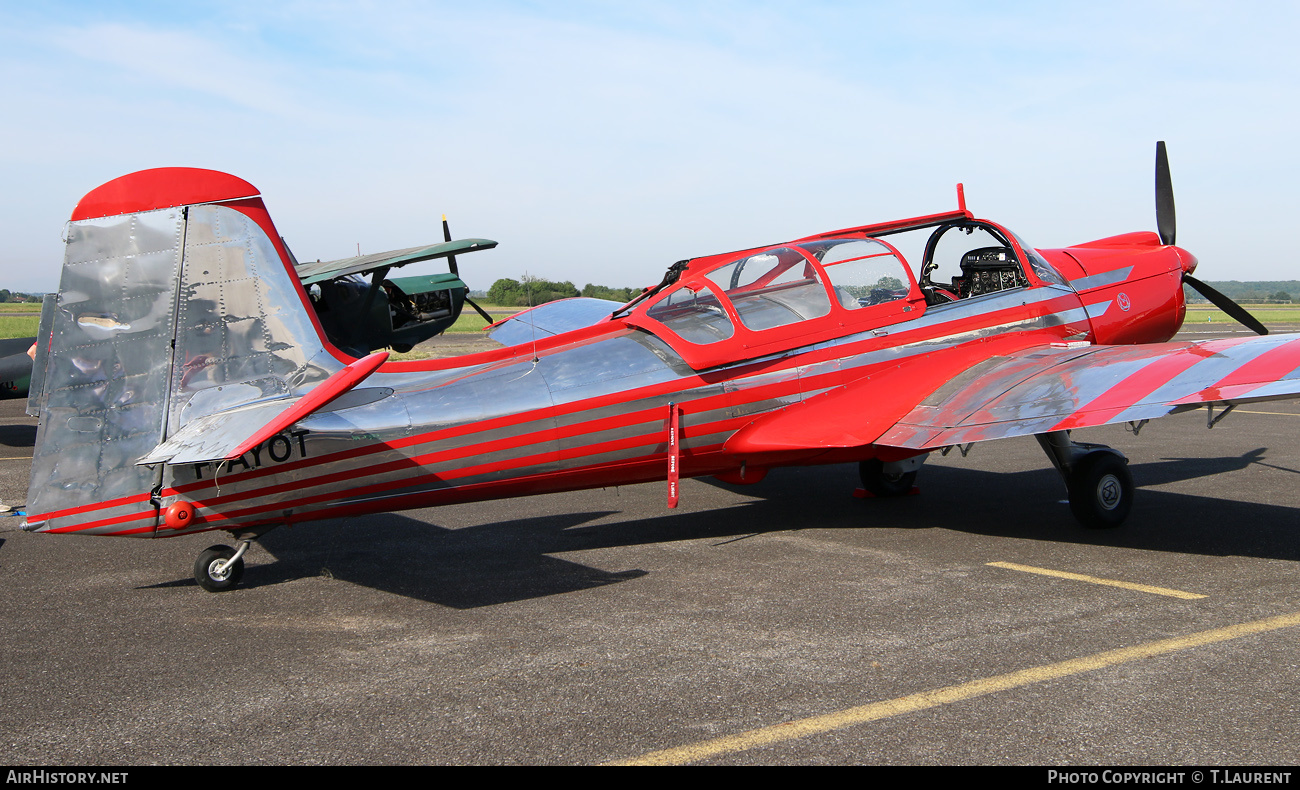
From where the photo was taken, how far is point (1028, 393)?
699cm

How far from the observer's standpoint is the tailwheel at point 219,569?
244 inches

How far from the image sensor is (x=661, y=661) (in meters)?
4.75

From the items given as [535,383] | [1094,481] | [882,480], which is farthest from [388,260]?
[1094,481]

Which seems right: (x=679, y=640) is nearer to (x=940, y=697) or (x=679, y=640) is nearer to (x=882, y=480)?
(x=940, y=697)

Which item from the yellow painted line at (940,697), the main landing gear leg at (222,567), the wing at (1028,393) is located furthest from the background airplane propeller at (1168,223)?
the main landing gear leg at (222,567)

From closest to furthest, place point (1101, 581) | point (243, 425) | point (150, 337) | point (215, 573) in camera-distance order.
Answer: point (243, 425), point (150, 337), point (1101, 581), point (215, 573)

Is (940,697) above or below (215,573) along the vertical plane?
below

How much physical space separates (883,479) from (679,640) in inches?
182

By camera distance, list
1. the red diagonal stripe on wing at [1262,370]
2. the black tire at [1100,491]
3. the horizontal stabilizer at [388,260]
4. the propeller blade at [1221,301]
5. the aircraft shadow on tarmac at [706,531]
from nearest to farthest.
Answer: the red diagonal stripe on wing at [1262,370]
the aircraft shadow on tarmac at [706,531]
the black tire at [1100,491]
the horizontal stabilizer at [388,260]
the propeller blade at [1221,301]

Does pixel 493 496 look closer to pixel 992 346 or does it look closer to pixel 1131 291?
pixel 992 346

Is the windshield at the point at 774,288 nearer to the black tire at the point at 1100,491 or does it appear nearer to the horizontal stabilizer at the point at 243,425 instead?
the black tire at the point at 1100,491

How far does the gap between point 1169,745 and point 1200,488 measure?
257 inches

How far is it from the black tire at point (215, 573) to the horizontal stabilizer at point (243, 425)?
3.22 feet

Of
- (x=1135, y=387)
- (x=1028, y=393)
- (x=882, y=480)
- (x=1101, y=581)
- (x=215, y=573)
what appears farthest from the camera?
(x=882, y=480)
